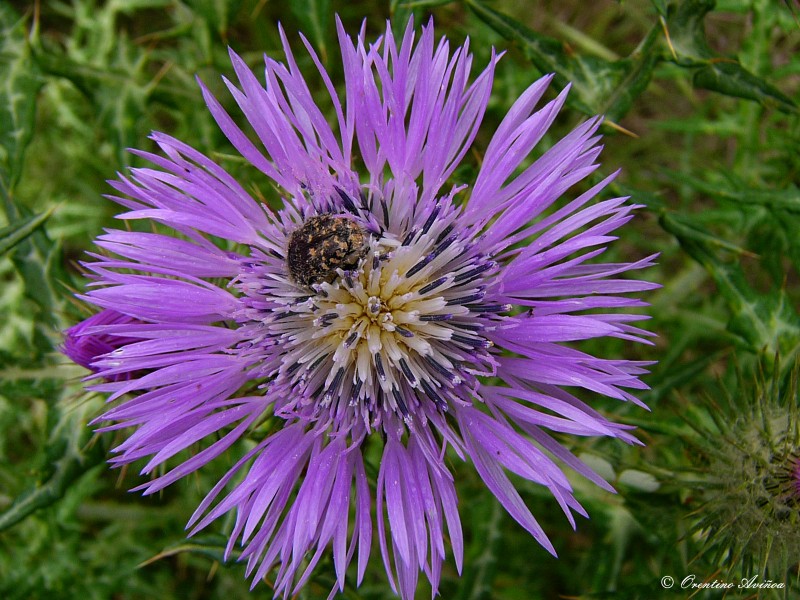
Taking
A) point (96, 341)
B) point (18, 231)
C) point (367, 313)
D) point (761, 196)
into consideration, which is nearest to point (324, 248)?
point (367, 313)

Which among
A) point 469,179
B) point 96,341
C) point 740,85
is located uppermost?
point 740,85

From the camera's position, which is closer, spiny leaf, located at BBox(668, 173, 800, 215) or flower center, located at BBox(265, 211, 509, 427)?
flower center, located at BBox(265, 211, 509, 427)

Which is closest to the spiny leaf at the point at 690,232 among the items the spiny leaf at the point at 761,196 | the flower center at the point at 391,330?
the spiny leaf at the point at 761,196

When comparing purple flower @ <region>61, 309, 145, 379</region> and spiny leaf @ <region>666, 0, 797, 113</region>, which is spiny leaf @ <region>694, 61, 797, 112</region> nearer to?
spiny leaf @ <region>666, 0, 797, 113</region>

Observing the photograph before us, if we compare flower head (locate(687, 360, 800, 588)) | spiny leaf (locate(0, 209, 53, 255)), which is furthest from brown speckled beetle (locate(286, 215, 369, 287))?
flower head (locate(687, 360, 800, 588))

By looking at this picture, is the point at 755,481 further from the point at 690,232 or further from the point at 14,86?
the point at 14,86

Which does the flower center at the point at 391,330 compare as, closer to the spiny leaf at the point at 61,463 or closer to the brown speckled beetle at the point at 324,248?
the brown speckled beetle at the point at 324,248
